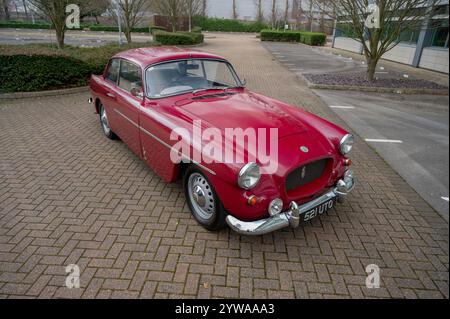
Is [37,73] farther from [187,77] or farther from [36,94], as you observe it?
[187,77]

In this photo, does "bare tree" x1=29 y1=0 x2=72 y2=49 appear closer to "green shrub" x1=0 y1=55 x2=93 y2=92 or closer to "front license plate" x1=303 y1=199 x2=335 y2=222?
"green shrub" x1=0 y1=55 x2=93 y2=92

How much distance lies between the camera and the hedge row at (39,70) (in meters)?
8.44

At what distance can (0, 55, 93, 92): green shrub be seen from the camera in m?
8.43

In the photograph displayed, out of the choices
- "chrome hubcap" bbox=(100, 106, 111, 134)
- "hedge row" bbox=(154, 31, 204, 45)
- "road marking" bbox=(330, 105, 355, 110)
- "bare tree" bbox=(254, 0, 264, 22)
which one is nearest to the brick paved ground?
"chrome hubcap" bbox=(100, 106, 111, 134)

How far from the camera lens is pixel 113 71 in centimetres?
512

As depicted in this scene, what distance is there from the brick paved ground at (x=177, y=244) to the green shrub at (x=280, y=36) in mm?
33107

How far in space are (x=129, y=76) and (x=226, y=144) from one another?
242 cm

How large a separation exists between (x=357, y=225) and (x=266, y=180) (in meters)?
1.51

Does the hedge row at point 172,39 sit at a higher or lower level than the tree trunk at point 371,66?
higher

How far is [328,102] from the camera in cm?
891

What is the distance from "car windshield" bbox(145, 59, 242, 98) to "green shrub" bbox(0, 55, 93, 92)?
654 centimetres

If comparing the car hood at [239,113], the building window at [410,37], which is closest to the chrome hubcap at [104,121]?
the car hood at [239,113]

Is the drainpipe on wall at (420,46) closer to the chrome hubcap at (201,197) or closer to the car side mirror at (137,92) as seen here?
the car side mirror at (137,92)

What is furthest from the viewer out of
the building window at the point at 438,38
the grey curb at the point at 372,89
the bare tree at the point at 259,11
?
the bare tree at the point at 259,11
